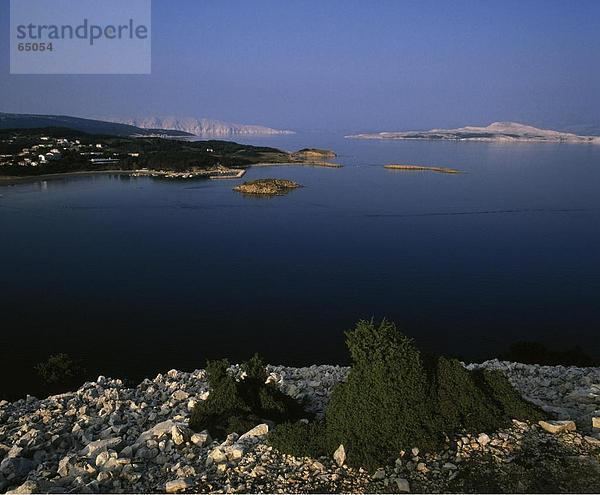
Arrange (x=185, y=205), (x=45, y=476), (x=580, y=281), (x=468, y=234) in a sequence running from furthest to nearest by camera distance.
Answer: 1. (x=185, y=205)
2. (x=468, y=234)
3. (x=580, y=281)
4. (x=45, y=476)

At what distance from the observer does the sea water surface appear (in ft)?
44.6

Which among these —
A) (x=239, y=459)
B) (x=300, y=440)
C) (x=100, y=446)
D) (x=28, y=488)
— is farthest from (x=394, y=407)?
(x=28, y=488)

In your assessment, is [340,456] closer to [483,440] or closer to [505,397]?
[483,440]

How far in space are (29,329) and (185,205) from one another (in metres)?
25.7

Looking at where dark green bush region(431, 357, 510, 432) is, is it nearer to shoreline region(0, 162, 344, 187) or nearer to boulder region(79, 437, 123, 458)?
boulder region(79, 437, 123, 458)

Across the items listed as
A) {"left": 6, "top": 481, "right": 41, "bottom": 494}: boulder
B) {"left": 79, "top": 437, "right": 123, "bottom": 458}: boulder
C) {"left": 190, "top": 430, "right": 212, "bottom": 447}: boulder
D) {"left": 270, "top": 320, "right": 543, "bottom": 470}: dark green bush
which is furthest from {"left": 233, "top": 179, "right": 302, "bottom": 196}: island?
{"left": 6, "top": 481, "right": 41, "bottom": 494}: boulder

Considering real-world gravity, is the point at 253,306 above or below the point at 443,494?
below

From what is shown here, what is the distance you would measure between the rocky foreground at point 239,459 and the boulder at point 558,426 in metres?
0.01

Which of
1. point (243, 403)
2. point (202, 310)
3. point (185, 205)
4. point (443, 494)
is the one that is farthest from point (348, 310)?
point (185, 205)

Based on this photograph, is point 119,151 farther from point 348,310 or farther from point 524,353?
point 524,353

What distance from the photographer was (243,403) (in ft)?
21.8

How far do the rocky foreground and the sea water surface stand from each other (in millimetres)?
5393

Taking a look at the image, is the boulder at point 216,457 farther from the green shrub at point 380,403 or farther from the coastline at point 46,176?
the coastline at point 46,176

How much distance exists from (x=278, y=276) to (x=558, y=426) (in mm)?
15377
